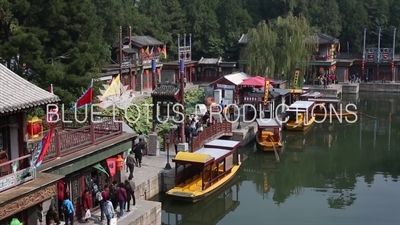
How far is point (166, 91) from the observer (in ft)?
81.8

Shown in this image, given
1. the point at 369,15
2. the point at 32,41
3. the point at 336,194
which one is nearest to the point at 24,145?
the point at 32,41

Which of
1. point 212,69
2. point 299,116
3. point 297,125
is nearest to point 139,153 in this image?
point 297,125

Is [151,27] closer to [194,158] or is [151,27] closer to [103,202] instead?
[194,158]

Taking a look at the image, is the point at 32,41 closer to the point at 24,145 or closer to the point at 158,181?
the point at 158,181

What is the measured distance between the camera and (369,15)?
66.7 metres

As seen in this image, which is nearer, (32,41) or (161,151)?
(32,41)

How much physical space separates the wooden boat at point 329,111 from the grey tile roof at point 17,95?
93.4ft

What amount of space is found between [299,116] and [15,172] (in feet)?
84.0

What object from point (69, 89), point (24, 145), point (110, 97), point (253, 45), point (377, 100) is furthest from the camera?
point (377, 100)

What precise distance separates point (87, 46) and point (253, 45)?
22.8 meters

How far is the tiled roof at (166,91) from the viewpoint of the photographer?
24.8 meters

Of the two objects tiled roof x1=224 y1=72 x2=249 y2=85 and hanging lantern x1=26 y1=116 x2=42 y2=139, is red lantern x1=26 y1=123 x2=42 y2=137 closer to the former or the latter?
hanging lantern x1=26 y1=116 x2=42 y2=139

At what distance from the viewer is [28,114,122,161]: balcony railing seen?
604 inches

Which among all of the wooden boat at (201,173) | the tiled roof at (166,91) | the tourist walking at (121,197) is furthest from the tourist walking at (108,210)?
the tiled roof at (166,91)
